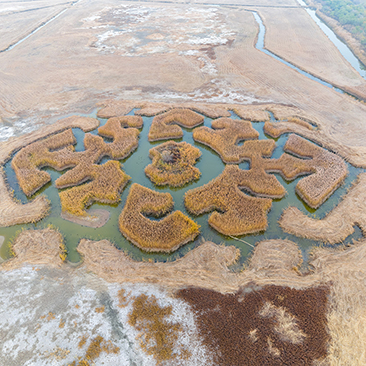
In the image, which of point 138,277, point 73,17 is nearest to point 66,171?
point 138,277

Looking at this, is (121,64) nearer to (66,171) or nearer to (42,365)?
(66,171)

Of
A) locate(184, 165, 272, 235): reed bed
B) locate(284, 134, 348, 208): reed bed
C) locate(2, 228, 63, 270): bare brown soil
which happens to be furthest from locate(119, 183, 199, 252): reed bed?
locate(284, 134, 348, 208): reed bed

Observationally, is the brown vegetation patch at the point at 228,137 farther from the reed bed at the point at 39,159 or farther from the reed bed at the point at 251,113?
the reed bed at the point at 39,159

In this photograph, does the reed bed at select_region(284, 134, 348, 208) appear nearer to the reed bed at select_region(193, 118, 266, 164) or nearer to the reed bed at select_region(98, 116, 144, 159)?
the reed bed at select_region(193, 118, 266, 164)

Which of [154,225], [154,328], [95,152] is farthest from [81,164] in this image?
[154,328]

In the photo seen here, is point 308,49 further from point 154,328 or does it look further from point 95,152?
point 154,328
